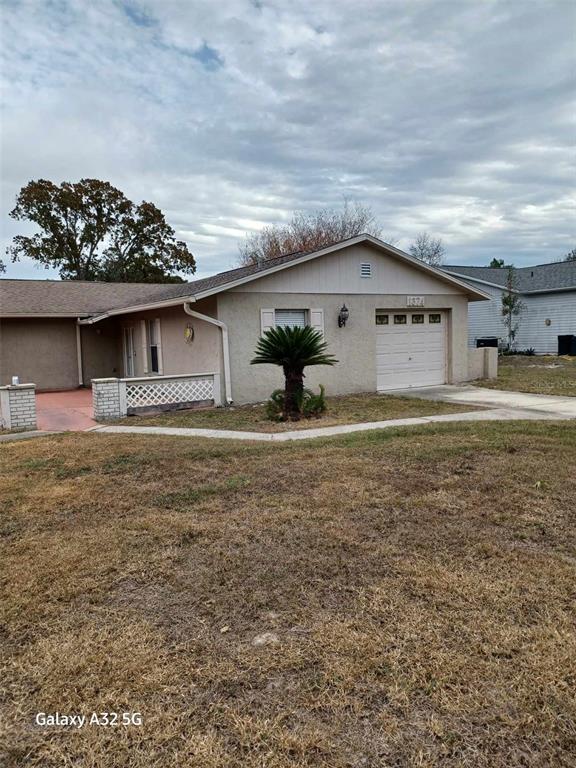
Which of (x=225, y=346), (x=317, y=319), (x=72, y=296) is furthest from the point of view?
(x=72, y=296)

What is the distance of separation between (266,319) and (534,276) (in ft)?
63.3

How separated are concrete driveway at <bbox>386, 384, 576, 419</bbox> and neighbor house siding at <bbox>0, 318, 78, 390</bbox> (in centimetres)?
1069

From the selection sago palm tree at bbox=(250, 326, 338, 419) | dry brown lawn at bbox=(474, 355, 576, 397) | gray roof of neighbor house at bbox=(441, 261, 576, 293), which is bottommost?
dry brown lawn at bbox=(474, 355, 576, 397)

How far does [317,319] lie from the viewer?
12664 mm

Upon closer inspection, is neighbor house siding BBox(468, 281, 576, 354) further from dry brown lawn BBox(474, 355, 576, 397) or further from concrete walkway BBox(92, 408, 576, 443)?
concrete walkway BBox(92, 408, 576, 443)

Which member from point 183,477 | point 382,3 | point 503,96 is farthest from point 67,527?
point 503,96

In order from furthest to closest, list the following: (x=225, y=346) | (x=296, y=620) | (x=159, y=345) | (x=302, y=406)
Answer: (x=159, y=345) → (x=225, y=346) → (x=302, y=406) → (x=296, y=620)

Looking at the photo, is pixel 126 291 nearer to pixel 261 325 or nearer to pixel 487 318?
pixel 261 325

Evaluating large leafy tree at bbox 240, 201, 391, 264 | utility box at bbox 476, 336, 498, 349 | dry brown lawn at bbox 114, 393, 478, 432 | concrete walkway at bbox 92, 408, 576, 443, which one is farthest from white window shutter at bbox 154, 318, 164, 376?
large leafy tree at bbox 240, 201, 391, 264

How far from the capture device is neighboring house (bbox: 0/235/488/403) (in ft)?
38.8

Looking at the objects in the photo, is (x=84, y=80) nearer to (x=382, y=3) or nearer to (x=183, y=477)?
(x=382, y=3)

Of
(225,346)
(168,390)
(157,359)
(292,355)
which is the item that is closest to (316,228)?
(157,359)

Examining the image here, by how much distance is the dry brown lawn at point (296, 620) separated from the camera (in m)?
2.06

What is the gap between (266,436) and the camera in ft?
Result: 27.2
